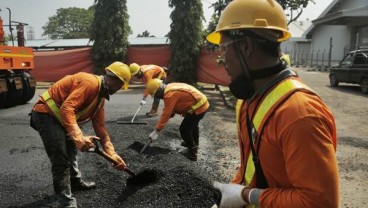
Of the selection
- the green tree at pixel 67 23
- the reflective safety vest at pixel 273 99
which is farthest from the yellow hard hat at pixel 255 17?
the green tree at pixel 67 23

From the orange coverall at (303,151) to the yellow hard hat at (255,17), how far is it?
371 millimetres

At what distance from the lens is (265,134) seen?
1.38 metres

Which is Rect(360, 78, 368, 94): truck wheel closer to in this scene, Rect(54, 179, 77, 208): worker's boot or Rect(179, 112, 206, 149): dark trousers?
Rect(179, 112, 206, 149): dark trousers

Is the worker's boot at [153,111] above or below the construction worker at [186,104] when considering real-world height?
below

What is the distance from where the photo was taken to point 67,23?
203ft

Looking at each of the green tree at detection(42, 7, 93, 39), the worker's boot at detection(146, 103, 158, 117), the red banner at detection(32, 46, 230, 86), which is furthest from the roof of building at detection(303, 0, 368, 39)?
the green tree at detection(42, 7, 93, 39)

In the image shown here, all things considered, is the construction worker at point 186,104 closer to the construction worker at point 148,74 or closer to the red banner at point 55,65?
the construction worker at point 148,74

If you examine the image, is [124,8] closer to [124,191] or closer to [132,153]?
[132,153]

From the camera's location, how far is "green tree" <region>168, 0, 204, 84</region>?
1516 cm

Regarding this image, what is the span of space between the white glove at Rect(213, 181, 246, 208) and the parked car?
13.6 metres

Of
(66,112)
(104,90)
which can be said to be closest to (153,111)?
(104,90)

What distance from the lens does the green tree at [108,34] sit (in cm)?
1580

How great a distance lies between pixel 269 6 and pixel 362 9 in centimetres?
2109

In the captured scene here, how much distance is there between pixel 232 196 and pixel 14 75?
10194mm
